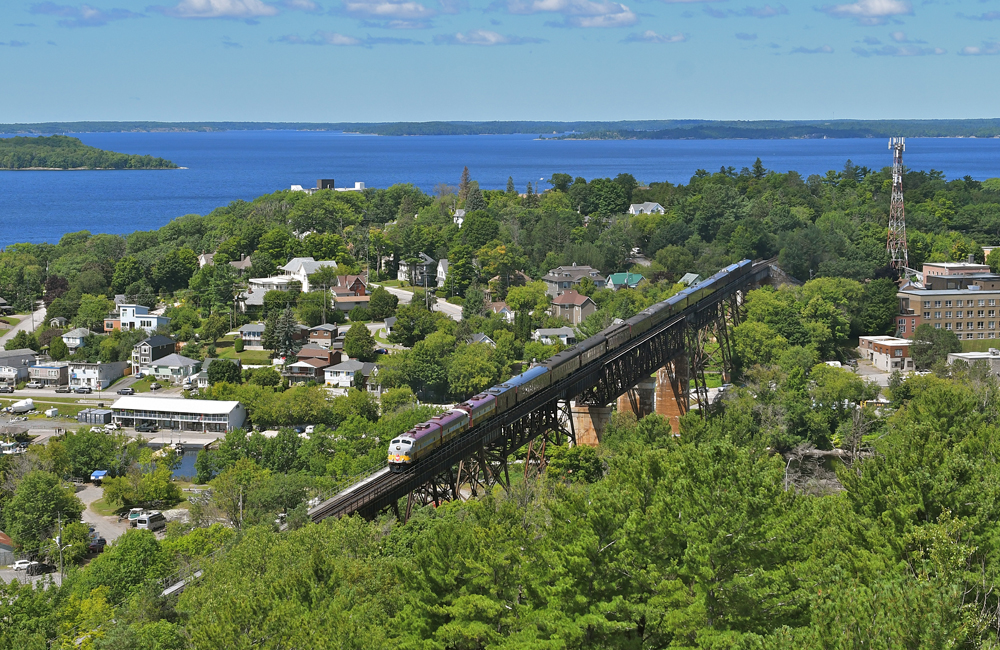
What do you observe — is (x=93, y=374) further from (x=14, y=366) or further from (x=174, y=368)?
(x=14, y=366)

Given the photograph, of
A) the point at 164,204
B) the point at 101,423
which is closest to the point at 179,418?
the point at 101,423

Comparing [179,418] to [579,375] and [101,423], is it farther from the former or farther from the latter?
[579,375]

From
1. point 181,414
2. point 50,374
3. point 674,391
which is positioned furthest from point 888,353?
point 50,374

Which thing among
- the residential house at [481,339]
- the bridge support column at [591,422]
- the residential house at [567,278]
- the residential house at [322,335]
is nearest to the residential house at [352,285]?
the residential house at [322,335]

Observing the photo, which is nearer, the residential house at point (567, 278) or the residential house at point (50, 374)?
the residential house at point (50, 374)

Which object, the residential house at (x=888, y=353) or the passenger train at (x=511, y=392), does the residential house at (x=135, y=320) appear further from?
the residential house at (x=888, y=353)

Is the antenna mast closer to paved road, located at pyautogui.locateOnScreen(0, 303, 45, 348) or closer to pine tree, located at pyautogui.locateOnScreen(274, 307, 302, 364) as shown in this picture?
pine tree, located at pyautogui.locateOnScreen(274, 307, 302, 364)

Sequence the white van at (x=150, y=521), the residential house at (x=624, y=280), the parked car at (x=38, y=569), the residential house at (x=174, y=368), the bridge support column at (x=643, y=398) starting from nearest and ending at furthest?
the parked car at (x=38, y=569)
the white van at (x=150, y=521)
the bridge support column at (x=643, y=398)
the residential house at (x=174, y=368)
the residential house at (x=624, y=280)
